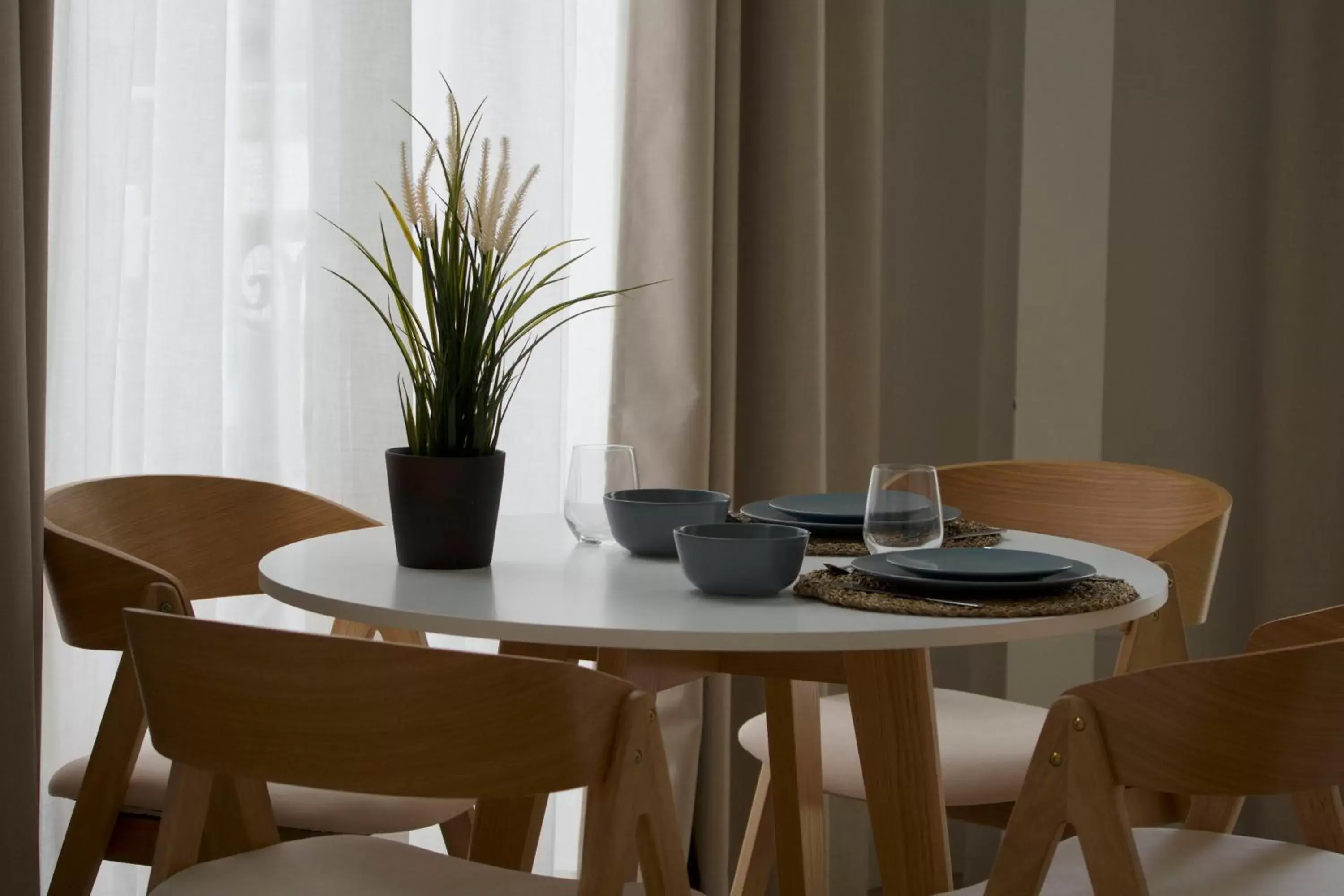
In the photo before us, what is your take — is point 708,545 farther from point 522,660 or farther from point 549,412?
point 549,412

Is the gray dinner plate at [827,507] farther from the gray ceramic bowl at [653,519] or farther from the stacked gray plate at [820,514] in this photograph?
the gray ceramic bowl at [653,519]

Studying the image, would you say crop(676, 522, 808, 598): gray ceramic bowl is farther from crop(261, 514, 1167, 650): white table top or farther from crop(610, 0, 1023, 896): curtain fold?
crop(610, 0, 1023, 896): curtain fold

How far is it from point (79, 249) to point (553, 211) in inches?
32.9

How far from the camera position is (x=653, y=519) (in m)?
1.54

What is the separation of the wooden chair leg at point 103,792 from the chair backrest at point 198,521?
A: 10.8 inches

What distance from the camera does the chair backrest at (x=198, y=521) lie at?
1.89m

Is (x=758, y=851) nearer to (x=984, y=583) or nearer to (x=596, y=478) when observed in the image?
(x=596, y=478)

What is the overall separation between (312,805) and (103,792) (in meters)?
0.23

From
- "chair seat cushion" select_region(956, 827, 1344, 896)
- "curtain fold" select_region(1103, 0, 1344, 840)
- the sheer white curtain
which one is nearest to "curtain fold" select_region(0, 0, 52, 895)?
the sheer white curtain

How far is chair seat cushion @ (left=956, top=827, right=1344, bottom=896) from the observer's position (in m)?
1.30

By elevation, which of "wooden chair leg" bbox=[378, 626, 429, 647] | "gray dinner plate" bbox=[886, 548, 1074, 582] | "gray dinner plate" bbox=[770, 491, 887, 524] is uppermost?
"gray dinner plate" bbox=[770, 491, 887, 524]

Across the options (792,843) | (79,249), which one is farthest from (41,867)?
(792,843)

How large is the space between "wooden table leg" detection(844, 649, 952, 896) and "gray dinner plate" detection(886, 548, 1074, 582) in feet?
0.48

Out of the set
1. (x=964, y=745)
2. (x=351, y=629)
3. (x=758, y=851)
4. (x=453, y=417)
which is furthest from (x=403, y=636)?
(x=964, y=745)
